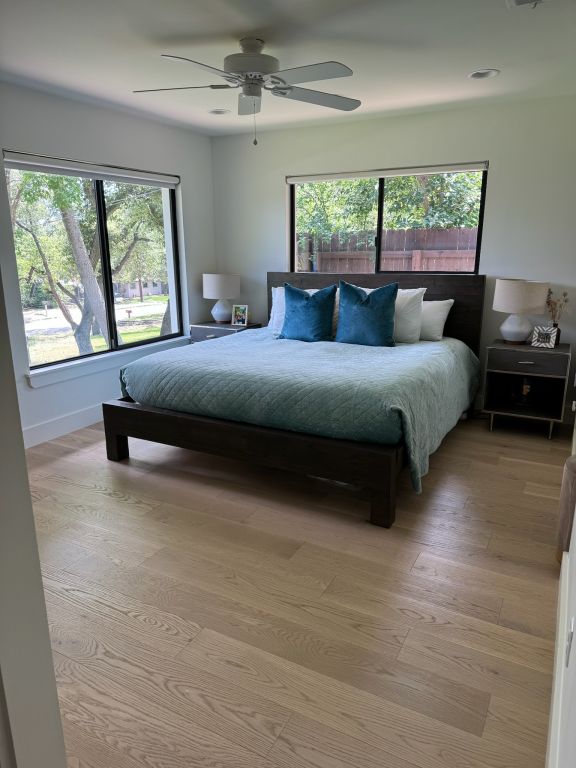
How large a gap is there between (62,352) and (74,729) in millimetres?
3052

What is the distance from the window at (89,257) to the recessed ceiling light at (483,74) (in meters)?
2.69

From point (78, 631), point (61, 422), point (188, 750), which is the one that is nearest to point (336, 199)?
point (61, 422)

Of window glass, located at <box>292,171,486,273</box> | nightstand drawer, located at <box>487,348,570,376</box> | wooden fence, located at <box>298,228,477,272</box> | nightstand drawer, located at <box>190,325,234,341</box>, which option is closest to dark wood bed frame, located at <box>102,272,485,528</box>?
wooden fence, located at <box>298,228,477,272</box>

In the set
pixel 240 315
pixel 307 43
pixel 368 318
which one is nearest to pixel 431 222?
pixel 368 318

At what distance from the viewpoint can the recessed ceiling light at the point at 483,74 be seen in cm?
308

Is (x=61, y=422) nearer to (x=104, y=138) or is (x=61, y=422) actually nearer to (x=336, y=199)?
(x=104, y=138)

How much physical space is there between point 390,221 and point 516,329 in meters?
1.45

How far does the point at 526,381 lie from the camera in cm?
403

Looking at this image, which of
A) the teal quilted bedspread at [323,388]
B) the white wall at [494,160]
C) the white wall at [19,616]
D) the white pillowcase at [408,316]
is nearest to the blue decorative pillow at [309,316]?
the white pillowcase at [408,316]

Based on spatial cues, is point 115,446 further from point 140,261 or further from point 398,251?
point 398,251

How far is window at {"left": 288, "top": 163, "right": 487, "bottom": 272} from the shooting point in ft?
14.1

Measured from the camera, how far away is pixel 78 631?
194 centimetres

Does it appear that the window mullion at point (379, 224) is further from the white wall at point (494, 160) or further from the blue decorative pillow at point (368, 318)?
the blue decorative pillow at point (368, 318)

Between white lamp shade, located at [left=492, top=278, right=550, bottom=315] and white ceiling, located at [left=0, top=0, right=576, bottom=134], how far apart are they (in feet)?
4.25
